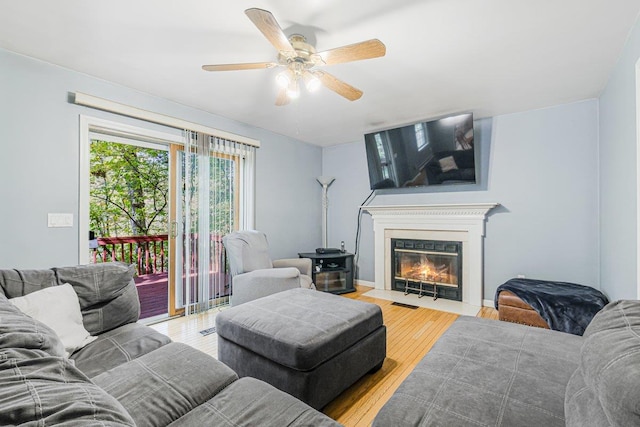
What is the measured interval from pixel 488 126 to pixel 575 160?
972 mm

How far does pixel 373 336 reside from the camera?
80.2 inches

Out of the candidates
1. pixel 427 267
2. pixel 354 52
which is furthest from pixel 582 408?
pixel 427 267

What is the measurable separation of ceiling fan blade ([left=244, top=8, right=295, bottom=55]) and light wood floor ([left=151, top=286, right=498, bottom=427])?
7.21 ft

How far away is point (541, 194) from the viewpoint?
10.9ft

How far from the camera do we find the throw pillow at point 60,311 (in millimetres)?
1417

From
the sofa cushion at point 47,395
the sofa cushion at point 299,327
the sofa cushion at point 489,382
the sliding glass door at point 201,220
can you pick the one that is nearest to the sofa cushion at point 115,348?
the sofa cushion at point 299,327

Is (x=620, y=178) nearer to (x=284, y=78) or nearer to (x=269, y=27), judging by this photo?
(x=284, y=78)

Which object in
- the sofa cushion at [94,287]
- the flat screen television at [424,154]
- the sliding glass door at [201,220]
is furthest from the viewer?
the flat screen television at [424,154]

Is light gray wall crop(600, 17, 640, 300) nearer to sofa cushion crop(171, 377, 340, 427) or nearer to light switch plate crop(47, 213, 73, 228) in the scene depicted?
sofa cushion crop(171, 377, 340, 427)

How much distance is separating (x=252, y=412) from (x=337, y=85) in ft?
6.91

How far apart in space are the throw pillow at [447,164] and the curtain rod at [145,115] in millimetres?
2561

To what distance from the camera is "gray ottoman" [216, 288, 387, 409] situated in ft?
5.23

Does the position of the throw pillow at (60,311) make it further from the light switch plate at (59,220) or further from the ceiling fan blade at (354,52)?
the ceiling fan blade at (354,52)

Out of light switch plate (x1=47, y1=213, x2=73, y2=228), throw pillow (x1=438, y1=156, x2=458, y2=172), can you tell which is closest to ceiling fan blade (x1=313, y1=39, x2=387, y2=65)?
throw pillow (x1=438, y1=156, x2=458, y2=172)
